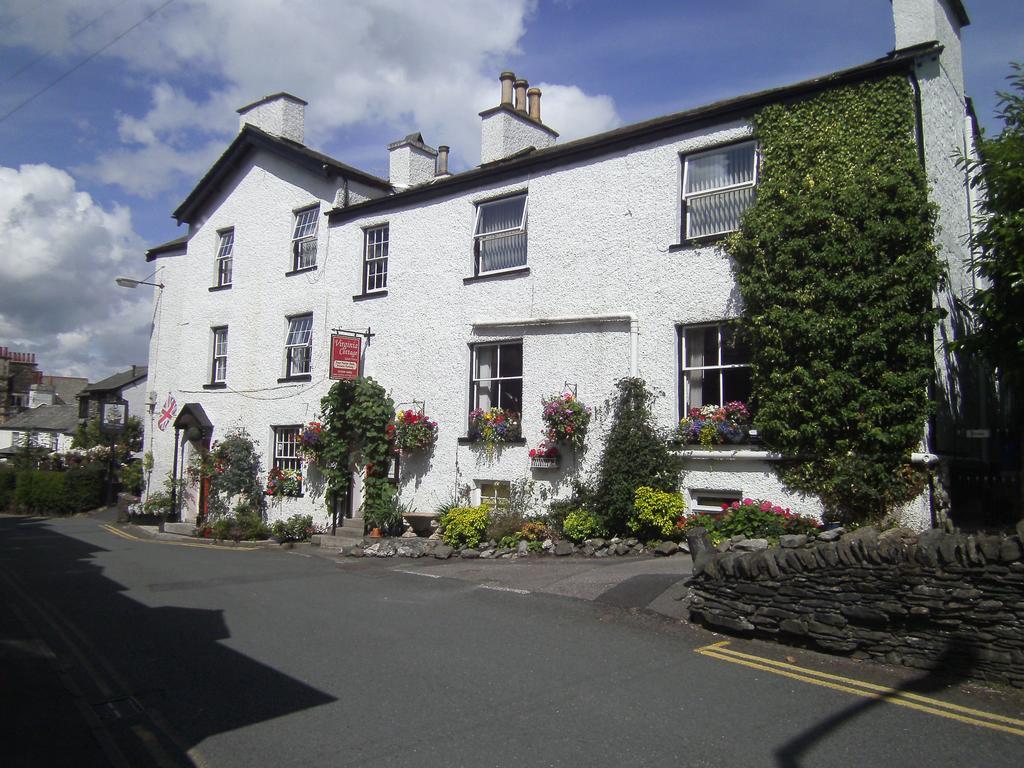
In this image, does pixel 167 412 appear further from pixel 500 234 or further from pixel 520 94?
pixel 520 94

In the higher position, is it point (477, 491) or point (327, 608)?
point (477, 491)

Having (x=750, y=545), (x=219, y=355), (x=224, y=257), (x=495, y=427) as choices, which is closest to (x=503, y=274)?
(x=495, y=427)

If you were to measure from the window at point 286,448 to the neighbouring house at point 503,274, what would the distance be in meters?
0.07

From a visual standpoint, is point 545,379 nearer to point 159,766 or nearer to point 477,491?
point 477,491

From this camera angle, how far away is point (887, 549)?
7.35 m

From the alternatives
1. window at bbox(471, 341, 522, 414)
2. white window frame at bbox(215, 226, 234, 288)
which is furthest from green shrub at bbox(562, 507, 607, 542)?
white window frame at bbox(215, 226, 234, 288)

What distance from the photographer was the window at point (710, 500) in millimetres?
12930

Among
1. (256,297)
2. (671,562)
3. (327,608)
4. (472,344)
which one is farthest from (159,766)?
(256,297)

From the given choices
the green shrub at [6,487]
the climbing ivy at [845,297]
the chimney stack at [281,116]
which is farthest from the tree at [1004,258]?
the green shrub at [6,487]

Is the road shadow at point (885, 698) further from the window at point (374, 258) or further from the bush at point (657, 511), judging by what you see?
the window at point (374, 258)

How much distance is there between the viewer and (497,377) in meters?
16.5

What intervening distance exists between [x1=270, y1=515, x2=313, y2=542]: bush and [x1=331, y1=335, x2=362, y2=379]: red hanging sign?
389cm

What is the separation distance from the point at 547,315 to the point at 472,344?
2.07 meters

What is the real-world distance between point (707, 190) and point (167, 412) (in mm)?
19165
